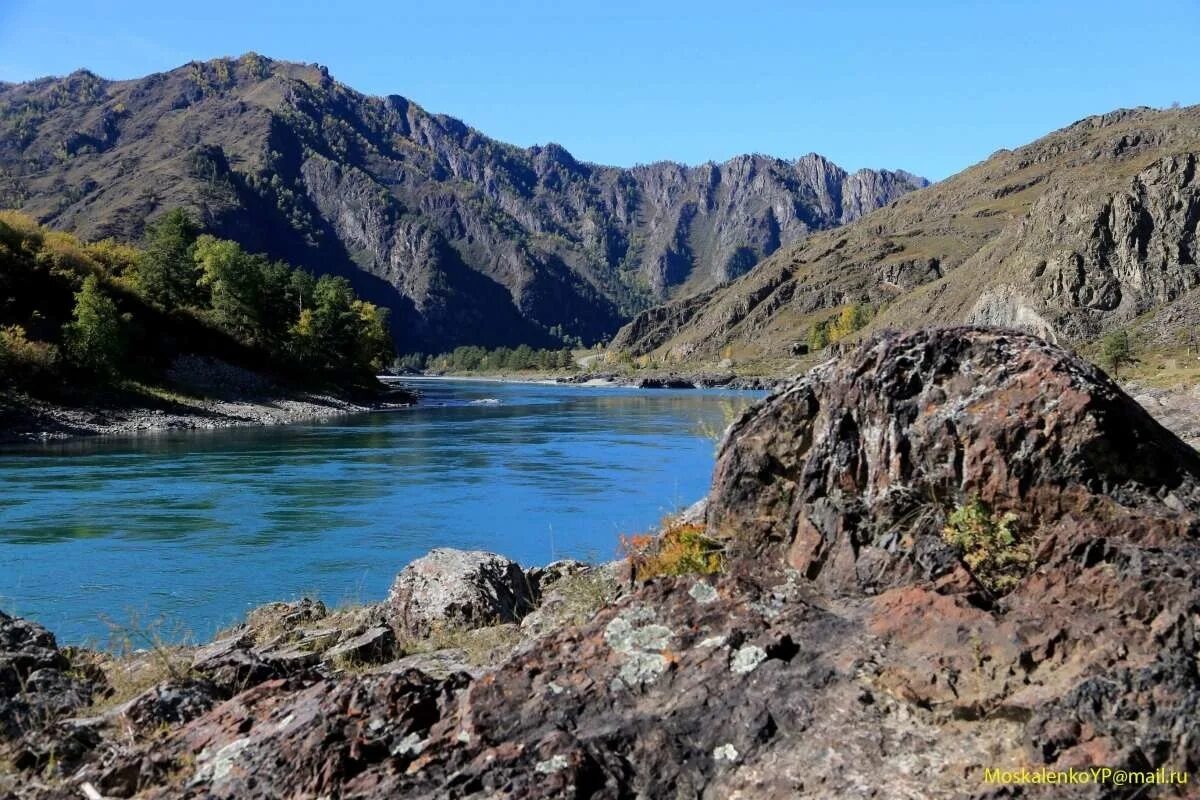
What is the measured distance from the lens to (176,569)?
22.6 m

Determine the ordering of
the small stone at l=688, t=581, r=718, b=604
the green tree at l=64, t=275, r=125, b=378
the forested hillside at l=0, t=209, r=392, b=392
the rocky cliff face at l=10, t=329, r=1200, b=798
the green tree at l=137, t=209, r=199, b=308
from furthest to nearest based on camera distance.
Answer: the green tree at l=137, t=209, r=199, b=308 → the forested hillside at l=0, t=209, r=392, b=392 → the green tree at l=64, t=275, r=125, b=378 → the small stone at l=688, t=581, r=718, b=604 → the rocky cliff face at l=10, t=329, r=1200, b=798

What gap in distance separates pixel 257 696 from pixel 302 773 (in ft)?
4.15

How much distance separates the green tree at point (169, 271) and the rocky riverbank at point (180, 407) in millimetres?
13379

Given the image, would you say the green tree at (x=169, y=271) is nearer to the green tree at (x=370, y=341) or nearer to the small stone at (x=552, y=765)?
the green tree at (x=370, y=341)

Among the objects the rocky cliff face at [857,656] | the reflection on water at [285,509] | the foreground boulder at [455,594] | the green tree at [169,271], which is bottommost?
the reflection on water at [285,509]

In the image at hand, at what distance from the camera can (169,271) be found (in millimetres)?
87250

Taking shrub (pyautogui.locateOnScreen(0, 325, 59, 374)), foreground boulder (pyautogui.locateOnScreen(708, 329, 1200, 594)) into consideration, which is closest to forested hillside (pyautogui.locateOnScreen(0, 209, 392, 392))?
shrub (pyautogui.locateOnScreen(0, 325, 59, 374))

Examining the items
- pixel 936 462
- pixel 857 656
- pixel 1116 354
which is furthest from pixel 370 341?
pixel 857 656

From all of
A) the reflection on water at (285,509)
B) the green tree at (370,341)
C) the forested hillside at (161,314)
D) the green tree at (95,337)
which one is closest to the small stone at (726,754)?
the reflection on water at (285,509)

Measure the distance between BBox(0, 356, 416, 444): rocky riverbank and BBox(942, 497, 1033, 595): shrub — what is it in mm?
57162

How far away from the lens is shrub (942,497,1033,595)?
5.45 m

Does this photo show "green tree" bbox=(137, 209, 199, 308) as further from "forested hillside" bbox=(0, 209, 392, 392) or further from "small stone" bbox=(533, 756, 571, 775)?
"small stone" bbox=(533, 756, 571, 775)

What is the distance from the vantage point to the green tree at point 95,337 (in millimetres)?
63750

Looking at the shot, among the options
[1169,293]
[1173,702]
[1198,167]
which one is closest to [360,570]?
[1173,702]
